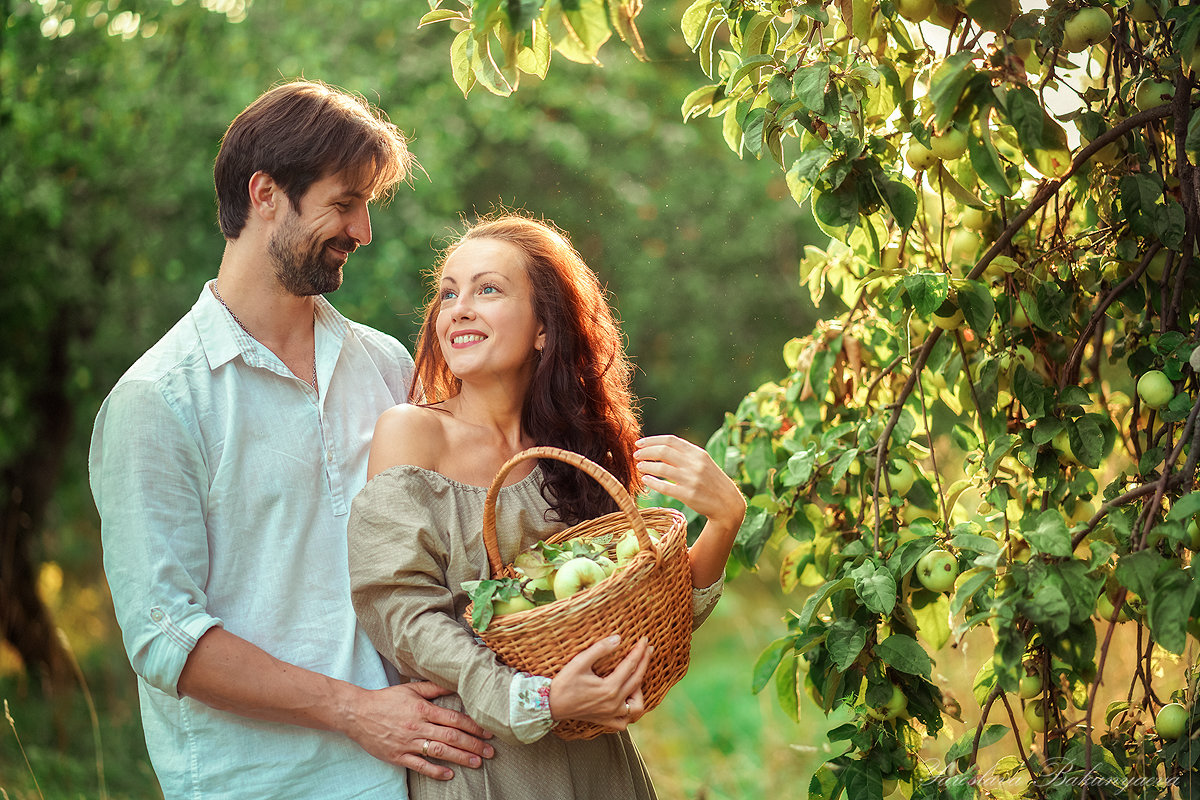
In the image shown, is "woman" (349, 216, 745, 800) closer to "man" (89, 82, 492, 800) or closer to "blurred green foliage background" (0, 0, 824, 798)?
"man" (89, 82, 492, 800)

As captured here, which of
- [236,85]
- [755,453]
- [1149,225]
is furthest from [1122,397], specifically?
[236,85]

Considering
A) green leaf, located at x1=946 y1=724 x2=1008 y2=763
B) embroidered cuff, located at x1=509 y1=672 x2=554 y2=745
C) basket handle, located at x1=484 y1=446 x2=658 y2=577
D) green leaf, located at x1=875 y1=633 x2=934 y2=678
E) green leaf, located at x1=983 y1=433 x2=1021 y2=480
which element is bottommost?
green leaf, located at x1=946 y1=724 x2=1008 y2=763

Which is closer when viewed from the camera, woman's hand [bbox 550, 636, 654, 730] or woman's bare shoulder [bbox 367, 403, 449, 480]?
woman's hand [bbox 550, 636, 654, 730]

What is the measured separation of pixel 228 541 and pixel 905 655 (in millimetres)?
1105

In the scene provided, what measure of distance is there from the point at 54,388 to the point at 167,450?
3466 millimetres

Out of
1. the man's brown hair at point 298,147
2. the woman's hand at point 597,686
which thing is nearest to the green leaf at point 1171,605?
the woman's hand at point 597,686

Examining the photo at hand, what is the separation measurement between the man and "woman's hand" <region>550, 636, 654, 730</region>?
249 millimetres

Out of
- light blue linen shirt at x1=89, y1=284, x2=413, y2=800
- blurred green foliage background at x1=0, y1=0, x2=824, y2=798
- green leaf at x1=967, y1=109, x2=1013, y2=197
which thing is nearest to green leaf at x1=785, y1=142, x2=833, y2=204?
green leaf at x1=967, y1=109, x2=1013, y2=197

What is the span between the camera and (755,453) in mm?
2189

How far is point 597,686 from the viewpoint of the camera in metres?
1.43

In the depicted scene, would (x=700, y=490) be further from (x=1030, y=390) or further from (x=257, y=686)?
(x=257, y=686)

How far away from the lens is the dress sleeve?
Result: 147 cm

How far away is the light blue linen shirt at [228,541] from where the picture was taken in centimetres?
156

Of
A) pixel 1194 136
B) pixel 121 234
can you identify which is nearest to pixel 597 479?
pixel 1194 136
